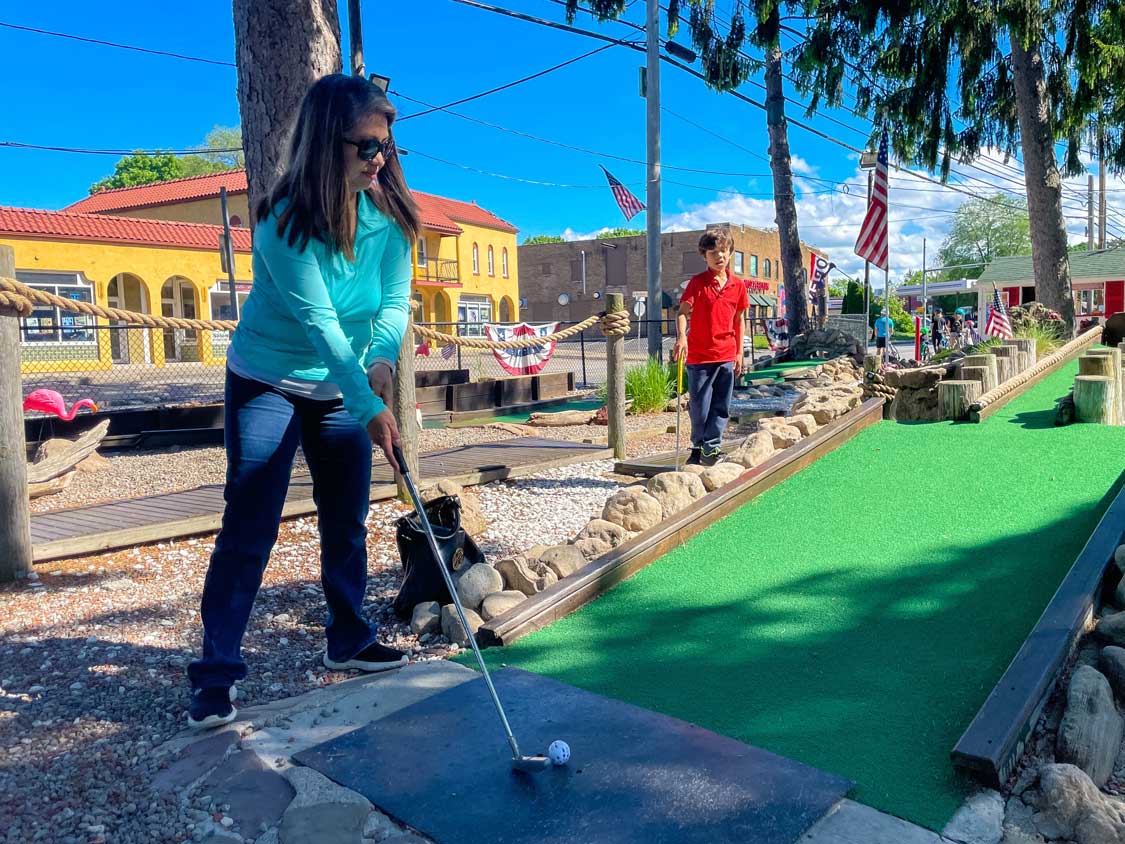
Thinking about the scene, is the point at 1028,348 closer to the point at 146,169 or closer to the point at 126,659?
the point at 126,659

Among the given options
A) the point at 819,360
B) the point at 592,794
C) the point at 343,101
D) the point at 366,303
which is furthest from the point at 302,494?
the point at 819,360

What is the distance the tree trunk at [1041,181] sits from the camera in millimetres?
14078

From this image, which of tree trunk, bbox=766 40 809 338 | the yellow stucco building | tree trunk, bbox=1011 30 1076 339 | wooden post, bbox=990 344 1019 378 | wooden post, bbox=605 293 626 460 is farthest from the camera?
the yellow stucco building

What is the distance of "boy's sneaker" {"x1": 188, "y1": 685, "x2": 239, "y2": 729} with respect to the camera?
250cm

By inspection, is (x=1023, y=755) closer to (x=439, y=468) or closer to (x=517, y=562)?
(x=517, y=562)

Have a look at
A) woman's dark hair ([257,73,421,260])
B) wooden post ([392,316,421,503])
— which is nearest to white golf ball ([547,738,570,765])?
woman's dark hair ([257,73,421,260])

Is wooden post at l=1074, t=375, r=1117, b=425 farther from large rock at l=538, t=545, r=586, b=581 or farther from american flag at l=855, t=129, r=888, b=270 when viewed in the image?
american flag at l=855, t=129, r=888, b=270

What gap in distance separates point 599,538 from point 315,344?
5.96ft

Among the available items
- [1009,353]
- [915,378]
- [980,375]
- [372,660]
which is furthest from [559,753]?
[1009,353]

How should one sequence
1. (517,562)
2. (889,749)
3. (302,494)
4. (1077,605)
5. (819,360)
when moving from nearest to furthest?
(889,749), (1077,605), (517,562), (302,494), (819,360)

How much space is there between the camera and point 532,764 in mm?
2152

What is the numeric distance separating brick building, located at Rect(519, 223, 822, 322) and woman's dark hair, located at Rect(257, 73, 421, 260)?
54014 mm

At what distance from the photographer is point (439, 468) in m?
6.43

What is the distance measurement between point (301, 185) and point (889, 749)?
2206mm
